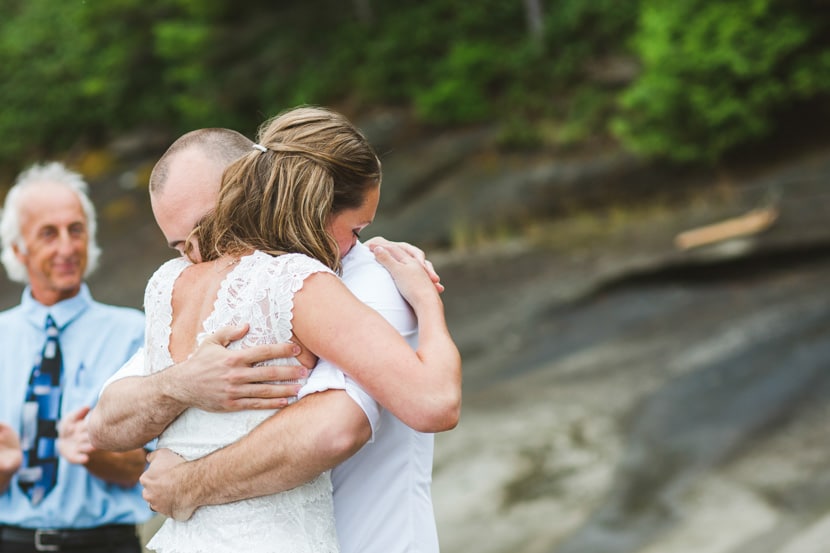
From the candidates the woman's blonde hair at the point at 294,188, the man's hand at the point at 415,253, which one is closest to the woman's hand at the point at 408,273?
the man's hand at the point at 415,253

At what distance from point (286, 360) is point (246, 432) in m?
0.18

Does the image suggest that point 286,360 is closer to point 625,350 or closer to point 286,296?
point 286,296

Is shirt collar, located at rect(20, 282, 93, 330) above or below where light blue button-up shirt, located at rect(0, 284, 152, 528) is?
above

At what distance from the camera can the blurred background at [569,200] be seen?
27.3ft

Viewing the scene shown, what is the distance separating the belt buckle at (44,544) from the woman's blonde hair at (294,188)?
5.99ft

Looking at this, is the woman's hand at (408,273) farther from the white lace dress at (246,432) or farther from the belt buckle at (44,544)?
the belt buckle at (44,544)

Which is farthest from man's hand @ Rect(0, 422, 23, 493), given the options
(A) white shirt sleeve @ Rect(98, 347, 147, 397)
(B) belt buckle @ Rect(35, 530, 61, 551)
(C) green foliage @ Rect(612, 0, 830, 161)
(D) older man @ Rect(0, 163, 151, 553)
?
→ (C) green foliage @ Rect(612, 0, 830, 161)

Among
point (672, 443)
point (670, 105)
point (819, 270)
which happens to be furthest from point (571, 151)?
point (672, 443)

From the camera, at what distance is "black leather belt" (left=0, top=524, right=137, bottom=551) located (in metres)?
3.51

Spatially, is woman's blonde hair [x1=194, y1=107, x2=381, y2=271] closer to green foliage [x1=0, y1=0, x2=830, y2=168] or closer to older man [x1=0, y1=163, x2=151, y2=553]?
older man [x1=0, y1=163, x2=151, y2=553]

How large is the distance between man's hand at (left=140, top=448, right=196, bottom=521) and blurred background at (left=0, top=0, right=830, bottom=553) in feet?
18.5

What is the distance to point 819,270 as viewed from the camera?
1164 centimetres

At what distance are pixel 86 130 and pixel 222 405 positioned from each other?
1048 inches

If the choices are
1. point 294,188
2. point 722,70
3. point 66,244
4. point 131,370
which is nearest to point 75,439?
point 66,244
